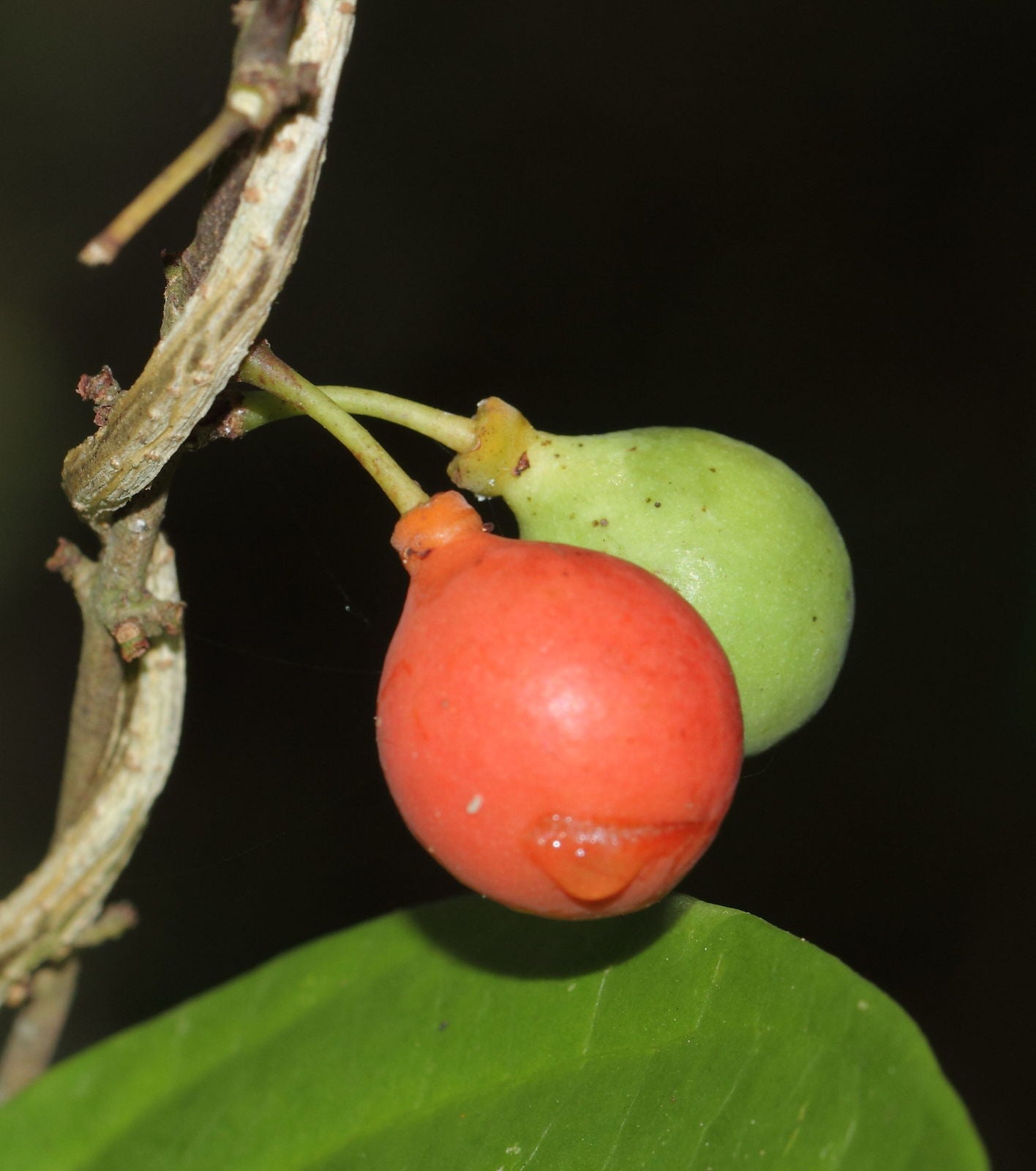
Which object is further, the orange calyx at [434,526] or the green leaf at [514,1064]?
the orange calyx at [434,526]

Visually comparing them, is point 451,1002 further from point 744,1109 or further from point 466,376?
point 466,376

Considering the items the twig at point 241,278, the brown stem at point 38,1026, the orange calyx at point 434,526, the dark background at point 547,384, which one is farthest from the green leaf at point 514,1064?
the dark background at point 547,384

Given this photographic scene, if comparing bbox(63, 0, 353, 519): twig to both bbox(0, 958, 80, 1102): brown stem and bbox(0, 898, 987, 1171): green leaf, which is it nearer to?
bbox(0, 898, 987, 1171): green leaf

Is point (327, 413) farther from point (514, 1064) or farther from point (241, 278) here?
point (514, 1064)

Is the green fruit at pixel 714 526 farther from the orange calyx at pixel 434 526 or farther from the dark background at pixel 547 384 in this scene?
the dark background at pixel 547 384

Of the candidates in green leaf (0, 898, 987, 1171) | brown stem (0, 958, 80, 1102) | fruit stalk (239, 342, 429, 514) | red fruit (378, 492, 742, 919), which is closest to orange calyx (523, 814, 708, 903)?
red fruit (378, 492, 742, 919)

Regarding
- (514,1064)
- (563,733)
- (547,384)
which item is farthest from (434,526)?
(547,384)

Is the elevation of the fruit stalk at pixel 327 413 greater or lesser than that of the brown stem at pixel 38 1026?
greater
